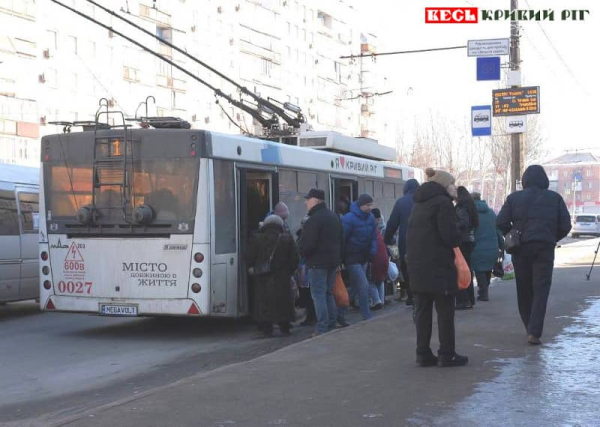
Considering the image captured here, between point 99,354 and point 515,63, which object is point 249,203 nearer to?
point 99,354

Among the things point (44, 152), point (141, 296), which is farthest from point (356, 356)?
point (44, 152)

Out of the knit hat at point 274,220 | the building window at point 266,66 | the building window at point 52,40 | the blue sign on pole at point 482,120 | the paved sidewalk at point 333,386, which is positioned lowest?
the paved sidewalk at point 333,386

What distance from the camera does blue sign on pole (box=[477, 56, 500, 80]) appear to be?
25.4 metres

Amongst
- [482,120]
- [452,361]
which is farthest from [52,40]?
[452,361]

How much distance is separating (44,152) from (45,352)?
2.99 meters

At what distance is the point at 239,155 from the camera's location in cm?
1336

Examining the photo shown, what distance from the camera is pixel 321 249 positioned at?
12.2 meters

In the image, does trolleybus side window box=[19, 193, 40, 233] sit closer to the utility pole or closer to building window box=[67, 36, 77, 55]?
the utility pole

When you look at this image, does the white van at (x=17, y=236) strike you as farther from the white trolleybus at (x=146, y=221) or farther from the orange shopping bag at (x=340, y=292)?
the orange shopping bag at (x=340, y=292)

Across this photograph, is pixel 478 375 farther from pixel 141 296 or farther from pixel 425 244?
pixel 141 296

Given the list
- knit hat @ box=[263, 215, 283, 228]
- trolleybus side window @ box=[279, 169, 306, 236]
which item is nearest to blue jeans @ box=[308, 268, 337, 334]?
knit hat @ box=[263, 215, 283, 228]

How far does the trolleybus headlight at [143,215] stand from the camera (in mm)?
12555

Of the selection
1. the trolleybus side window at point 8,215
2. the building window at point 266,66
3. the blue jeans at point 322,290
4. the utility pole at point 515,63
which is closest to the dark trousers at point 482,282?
the blue jeans at point 322,290

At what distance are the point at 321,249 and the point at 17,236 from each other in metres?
5.82
